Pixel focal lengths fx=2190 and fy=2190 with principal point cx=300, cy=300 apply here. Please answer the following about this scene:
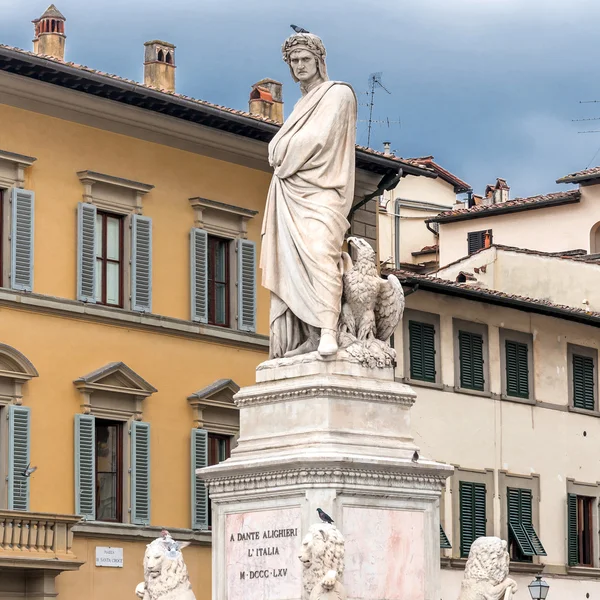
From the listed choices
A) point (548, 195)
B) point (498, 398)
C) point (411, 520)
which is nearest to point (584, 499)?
point (498, 398)

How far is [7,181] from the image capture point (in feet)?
109

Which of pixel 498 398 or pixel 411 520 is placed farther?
pixel 498 398

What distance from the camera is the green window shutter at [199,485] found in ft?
116

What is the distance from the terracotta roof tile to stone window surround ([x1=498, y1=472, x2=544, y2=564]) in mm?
10988

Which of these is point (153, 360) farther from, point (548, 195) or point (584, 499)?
point (548, 195)

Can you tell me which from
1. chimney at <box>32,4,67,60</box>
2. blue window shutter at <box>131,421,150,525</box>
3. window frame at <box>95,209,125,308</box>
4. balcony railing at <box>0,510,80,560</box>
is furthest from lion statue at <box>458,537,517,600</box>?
chimney at <box>32,4,67,60</box>

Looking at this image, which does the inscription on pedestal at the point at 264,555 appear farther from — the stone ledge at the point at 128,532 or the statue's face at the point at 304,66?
the stone ledge at the point at 128,532

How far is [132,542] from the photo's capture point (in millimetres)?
34156

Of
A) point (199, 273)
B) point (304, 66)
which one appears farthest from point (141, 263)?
point (304, 66)

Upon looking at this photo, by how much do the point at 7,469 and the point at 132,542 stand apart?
2708 millimetres

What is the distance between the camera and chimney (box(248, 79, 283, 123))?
132 feet

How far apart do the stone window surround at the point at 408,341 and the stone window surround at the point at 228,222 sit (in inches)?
165

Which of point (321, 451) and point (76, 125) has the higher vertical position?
point (76, 125)

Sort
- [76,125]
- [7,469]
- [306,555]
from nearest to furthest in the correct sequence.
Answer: [306,555] → [7,469] → [76,125]
